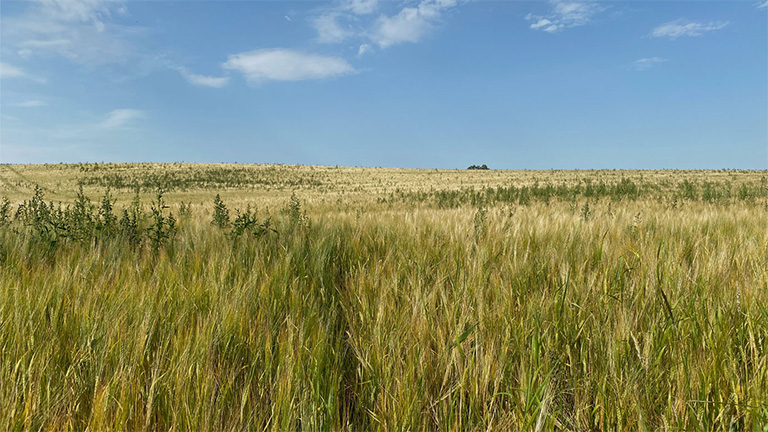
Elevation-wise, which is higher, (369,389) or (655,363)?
(655,363)

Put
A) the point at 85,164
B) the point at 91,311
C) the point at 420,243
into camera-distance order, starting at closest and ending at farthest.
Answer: the point at 91,311, the point at 420,243, the point at 85,164

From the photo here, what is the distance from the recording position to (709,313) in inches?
65.2

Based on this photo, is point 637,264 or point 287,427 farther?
point 637,264

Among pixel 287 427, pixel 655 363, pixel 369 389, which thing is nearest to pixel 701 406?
pixel 655 363

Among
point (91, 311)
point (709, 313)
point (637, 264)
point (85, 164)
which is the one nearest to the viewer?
point (709, 313)

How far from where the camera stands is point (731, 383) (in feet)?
4.26

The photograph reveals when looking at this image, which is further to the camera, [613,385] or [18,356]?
[18,356]

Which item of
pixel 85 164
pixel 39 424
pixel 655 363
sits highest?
pixel 85 164

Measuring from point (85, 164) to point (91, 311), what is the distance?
209ft

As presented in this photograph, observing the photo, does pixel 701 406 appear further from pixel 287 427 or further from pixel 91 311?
pixel 91 311

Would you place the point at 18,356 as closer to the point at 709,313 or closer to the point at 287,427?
the point at 287,427

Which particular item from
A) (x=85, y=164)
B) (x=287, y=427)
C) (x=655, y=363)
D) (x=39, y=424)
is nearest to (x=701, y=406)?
(x=655, y=363)

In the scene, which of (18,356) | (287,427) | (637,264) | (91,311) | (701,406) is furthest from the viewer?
(637,264)

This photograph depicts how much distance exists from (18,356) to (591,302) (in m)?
2.38
